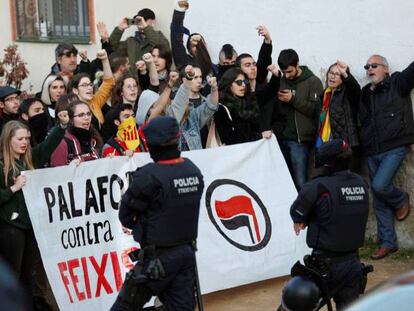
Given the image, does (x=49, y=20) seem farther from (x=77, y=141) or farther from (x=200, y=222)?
(x=200, y=222)

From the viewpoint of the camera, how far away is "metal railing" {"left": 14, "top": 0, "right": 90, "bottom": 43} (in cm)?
1498

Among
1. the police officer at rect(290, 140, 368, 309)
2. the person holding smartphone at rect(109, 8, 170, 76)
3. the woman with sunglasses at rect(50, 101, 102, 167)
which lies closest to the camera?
the police officer at rect(290, 140, 368, 309)

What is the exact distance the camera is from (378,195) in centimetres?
1033

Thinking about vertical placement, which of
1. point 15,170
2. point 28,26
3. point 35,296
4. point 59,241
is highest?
point 28,26

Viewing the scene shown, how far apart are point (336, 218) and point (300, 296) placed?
28.4 inches

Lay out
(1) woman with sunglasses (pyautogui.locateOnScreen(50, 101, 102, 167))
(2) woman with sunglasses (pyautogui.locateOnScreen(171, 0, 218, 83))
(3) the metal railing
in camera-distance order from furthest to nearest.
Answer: (3) the metal railing
(2) woman with sunglasses (pyautogui.locateOnScreen(171, 0, 218, 83))
(1) woman with sunglasses (pyautogui.locateOnScreen(50, 101, 102, 167))

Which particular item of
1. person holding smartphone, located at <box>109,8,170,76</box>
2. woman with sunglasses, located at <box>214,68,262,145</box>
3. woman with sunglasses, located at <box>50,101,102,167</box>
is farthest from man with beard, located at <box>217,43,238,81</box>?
woman with sunglasses, located at <box>50,101,102,167</box>

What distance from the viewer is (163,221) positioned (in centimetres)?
682

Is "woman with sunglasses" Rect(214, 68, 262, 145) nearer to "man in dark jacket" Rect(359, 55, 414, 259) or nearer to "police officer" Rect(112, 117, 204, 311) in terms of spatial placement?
"man in dark jacket" Rect(359, 55, 414, 259)

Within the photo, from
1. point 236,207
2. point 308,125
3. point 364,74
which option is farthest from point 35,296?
point 364,74

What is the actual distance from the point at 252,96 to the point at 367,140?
134cm

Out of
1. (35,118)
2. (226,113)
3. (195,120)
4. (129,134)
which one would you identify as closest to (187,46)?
(226,113)

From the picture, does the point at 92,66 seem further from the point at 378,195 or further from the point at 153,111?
the point at 378,195

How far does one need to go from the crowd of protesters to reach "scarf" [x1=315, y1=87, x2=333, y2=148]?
11 millimetres
